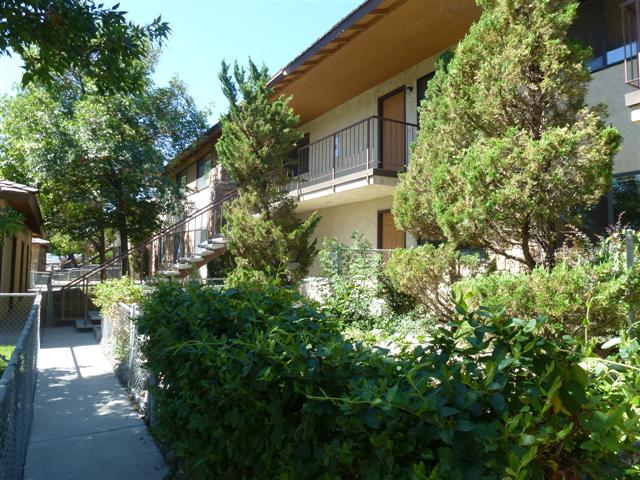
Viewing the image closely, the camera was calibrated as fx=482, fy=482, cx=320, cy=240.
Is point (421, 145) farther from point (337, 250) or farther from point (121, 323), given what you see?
point (121, 323)

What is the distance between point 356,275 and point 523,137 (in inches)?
154

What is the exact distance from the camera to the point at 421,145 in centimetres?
830

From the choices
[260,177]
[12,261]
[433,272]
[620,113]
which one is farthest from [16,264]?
[620,113]

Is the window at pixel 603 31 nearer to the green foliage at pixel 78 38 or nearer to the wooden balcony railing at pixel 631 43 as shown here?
the wooden balcony railing at pixel 631 43

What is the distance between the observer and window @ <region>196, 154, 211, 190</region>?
20.8 meters

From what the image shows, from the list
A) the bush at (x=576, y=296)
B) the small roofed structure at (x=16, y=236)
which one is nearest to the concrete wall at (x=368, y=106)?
the bush at (x=576, y=296)

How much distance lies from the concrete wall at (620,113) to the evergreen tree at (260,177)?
6126mm

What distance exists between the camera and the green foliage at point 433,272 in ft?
22.8

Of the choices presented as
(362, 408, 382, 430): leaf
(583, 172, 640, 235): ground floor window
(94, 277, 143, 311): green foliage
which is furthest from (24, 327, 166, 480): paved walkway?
(583, 172, 640, 235): ground floor window

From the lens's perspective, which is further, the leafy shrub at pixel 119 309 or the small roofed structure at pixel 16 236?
the small roofed structure at pixel 16 236

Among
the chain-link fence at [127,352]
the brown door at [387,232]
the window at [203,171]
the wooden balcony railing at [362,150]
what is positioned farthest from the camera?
the window at [203,171]

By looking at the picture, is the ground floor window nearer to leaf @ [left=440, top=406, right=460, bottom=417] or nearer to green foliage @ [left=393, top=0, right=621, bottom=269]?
green foliage @ [left=393, top=0, right=621, bottom=269]

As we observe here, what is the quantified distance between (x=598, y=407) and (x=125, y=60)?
637 cm

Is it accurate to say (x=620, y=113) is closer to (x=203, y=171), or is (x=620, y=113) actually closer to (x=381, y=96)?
(x=381, y=96)
